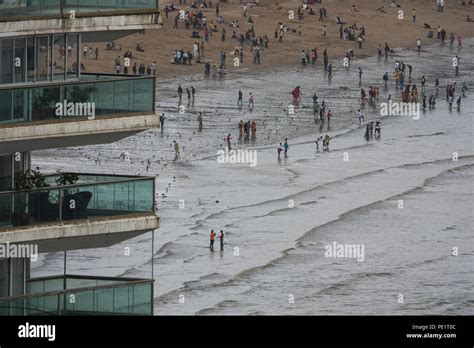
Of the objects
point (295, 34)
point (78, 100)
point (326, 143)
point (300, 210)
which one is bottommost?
point (326, 143)

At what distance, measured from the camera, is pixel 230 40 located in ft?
424

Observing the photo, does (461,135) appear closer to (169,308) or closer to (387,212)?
(387,212)

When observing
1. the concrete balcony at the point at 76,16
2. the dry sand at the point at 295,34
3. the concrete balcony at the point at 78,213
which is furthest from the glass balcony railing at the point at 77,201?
the dry sand at the point at 295,34

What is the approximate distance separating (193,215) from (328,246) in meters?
6.62

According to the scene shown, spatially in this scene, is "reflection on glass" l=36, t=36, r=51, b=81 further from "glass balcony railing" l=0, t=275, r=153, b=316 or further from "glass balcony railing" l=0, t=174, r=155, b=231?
"glass balcony railing" l=0, t=275, r=153, b=316

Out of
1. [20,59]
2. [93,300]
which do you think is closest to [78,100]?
[20,59]

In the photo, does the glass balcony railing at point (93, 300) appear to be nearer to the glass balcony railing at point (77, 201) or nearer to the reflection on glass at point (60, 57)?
the glass balcony railing at point (77, 201)

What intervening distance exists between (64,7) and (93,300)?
3643 millimetres

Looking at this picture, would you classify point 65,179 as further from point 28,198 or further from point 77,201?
point 28,198

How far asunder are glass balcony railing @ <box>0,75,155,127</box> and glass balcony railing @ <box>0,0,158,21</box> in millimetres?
985

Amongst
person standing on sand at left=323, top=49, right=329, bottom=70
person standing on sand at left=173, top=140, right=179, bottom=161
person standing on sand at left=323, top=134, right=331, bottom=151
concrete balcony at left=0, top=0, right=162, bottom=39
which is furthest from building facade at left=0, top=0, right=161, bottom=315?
person standing on sand at left=323, top=49, right=329, bottom=70

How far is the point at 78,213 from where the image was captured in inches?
971

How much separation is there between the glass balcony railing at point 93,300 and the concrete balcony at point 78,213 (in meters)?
0.64

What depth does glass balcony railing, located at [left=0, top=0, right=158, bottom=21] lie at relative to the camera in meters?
22.7
